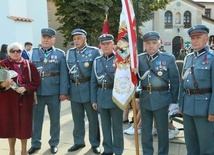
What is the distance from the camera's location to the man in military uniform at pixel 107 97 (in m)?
4.34

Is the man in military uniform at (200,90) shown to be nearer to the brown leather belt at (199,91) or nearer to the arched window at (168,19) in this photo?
the brown leather belt at (199,91)

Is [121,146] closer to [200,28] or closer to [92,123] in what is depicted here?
[92,123]

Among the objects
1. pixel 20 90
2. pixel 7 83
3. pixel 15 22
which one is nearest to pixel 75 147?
pixel 20 90

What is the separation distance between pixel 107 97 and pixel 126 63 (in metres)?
0.72

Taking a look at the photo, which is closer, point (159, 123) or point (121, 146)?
point (159, 123)

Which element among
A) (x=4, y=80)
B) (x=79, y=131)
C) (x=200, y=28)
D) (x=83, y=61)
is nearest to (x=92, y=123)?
(x=79, y=131)

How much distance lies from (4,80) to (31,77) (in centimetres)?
49

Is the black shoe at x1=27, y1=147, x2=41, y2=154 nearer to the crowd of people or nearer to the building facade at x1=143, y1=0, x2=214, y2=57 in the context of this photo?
the crowd of people

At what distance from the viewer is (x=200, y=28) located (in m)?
3.54

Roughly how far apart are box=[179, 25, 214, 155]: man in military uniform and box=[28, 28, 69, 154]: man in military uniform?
2.03 meters

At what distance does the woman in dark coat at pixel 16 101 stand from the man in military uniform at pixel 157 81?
66.4 inches

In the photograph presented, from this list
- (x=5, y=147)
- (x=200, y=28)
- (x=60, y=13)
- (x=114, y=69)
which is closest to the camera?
(x=200, y=28)

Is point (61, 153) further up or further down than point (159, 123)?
further down

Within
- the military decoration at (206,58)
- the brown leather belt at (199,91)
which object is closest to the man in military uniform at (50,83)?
the brown leather belt at (199,91)
